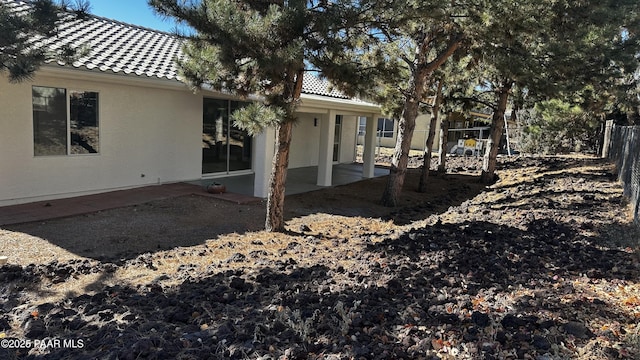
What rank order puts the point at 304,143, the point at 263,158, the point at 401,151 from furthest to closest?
the point at 304,143, the point at 401,151, the point at 263,158

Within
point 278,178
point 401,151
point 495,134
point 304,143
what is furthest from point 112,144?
point 495,134

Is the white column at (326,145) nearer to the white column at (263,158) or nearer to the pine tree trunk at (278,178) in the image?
the white column at (263,158)

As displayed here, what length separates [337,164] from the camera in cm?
1855

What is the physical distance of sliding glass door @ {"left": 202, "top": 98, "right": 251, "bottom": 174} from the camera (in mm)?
12258

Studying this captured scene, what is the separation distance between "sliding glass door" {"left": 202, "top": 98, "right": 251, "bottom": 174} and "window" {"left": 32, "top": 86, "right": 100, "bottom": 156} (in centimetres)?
317

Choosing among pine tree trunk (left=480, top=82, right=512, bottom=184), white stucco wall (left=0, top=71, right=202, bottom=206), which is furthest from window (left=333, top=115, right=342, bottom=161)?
white stucco wall (left=0, top=71, right=202, bottom=206)

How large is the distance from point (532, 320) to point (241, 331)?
2.23m

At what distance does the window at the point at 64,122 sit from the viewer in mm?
8578

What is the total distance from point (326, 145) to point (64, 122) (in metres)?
6.37

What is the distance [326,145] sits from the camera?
12.4 metres

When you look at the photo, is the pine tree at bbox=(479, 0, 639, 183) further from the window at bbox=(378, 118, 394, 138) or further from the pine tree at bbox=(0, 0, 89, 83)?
the window at bbox=(378, 118, 394, 138)

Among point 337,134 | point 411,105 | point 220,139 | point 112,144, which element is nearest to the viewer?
point 112,144

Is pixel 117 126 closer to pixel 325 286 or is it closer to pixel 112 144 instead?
pixel 112 144

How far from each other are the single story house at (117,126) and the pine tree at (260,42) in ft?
5.28
